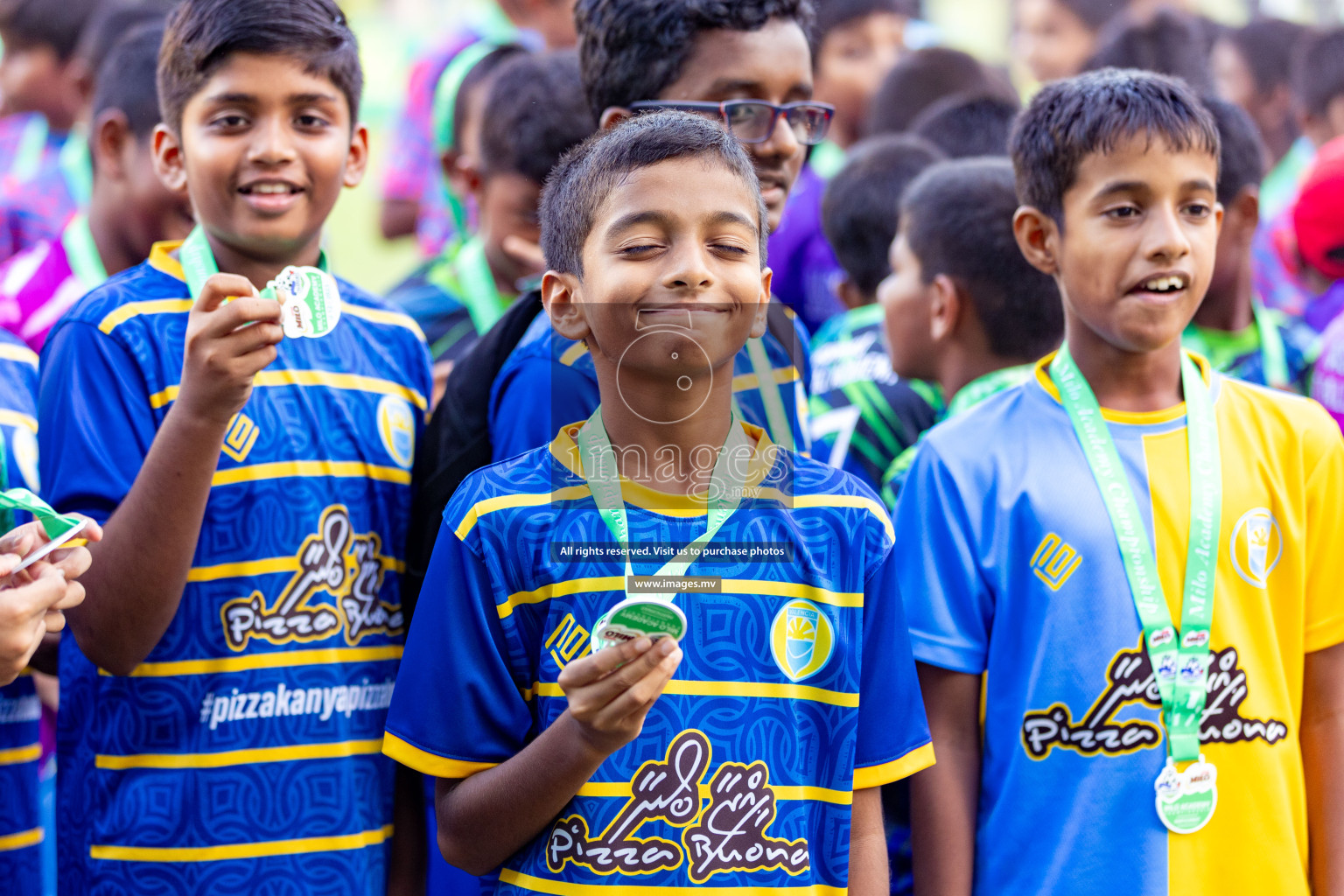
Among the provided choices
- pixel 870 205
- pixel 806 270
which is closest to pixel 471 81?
pixel 806 270

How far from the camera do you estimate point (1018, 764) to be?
2.34 metres

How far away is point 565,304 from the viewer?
2.05m

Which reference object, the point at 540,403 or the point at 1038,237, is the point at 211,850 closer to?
the point at 540,403

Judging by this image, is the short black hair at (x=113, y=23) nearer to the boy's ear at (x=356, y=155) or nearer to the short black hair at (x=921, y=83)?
the boy's ear at (x=356, y=155)

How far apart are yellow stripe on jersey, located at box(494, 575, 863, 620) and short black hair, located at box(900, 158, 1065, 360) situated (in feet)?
5.22

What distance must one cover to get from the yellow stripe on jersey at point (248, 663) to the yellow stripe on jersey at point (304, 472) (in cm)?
30

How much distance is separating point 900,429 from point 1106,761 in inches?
59.0

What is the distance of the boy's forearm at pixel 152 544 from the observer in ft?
6.90

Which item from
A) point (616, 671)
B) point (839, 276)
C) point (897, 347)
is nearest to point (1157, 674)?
point (616, 671)

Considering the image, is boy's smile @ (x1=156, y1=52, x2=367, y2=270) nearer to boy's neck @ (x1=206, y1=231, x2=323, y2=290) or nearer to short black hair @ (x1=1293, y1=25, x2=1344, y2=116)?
boy's neck @ (x1=206, y1=231, x2=323, y2=290)

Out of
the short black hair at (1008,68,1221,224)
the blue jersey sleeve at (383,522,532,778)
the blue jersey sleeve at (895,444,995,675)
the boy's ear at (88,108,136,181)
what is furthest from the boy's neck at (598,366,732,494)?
the boy's ear at (88,108,136,181)

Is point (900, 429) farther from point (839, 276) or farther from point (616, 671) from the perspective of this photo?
point (616, 671)

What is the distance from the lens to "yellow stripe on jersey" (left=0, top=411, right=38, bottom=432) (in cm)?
266

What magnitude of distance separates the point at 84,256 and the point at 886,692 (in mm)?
3241
